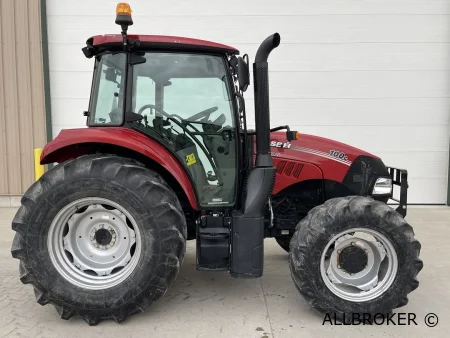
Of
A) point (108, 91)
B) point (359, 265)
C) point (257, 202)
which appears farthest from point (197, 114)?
point (359, 265)

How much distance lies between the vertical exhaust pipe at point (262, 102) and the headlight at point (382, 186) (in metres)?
1.09

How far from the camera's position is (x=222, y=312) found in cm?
282

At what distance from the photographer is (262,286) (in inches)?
130

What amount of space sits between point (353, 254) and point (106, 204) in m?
1.83

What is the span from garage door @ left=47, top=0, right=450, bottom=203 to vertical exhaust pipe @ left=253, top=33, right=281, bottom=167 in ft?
11.2

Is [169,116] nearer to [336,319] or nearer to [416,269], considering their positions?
[336,319]

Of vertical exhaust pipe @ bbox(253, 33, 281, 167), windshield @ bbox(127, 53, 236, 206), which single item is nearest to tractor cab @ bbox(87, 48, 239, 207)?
windshield @ bbox(127, 53, 236, 206)

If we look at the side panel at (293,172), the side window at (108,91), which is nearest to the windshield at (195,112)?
the side window at (108,91)

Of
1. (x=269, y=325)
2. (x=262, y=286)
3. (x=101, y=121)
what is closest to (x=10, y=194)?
(x=101, y=121)

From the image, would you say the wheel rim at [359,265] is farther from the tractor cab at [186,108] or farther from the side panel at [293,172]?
the tractor cab at [186,108]

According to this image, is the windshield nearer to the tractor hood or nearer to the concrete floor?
the tractor hood

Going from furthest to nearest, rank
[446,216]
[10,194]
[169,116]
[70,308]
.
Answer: [10,194] → [446,216] → [169,116] → [70,308]

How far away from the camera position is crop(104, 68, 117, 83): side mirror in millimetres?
2822

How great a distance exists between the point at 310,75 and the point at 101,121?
4.31 meters
